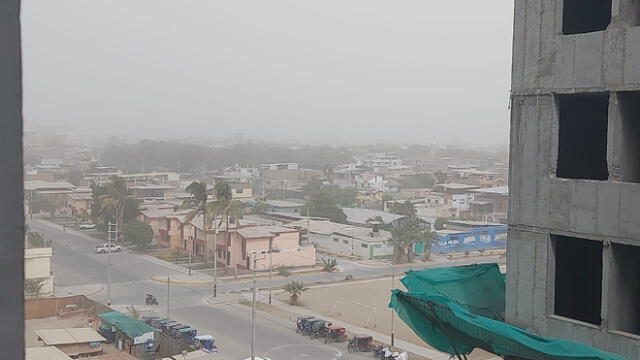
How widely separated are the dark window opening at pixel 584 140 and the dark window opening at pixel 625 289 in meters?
0.93

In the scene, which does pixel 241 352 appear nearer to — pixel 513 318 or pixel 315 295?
pixel 315 295

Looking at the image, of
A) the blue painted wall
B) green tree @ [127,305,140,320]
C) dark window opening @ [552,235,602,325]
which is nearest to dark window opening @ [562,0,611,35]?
dark window opening @ [552,235,602,325]

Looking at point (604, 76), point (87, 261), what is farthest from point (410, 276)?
point (87, 261)

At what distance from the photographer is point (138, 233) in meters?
28.5

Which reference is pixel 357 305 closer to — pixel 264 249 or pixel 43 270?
pixel 264 249

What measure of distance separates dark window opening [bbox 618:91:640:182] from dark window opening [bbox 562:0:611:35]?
1032mm

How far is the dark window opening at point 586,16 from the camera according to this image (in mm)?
4703

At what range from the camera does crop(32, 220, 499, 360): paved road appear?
15039 mm

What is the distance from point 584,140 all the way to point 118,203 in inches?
1127

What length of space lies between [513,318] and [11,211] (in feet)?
13.3

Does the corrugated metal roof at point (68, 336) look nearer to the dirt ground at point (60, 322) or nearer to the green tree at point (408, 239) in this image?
the dirt ground at point (60, 322)

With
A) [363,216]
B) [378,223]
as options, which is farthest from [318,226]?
[363,216]

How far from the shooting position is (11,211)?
29.0 inches

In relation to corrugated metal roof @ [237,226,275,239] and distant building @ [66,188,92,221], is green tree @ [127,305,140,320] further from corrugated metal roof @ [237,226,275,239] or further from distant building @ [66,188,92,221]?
distant building @ [66,188,92,221]
